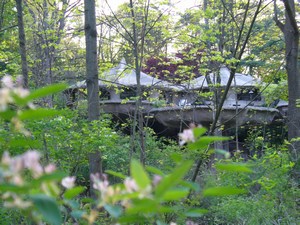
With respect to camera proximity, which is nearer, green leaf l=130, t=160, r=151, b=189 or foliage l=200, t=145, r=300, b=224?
green leaf l=130, t=160, r=151, b=189

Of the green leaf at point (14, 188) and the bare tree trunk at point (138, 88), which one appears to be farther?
the bare tree trunk at point (138, 88)

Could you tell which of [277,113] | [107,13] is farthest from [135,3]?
[277,113]

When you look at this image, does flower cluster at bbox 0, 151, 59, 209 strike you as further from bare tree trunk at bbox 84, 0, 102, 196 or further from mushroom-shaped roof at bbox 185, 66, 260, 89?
mushroom-shaped roof at bbox 185, 66, 260, 89

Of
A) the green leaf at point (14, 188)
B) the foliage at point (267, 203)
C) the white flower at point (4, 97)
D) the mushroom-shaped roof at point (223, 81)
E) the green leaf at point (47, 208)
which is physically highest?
the mushroom-shaped roof at point (223, 81)

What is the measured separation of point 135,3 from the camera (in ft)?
19.2

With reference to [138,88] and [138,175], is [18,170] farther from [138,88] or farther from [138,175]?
[138,88]

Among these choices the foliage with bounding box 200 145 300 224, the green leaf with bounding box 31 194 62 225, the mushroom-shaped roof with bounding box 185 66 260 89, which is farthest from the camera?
the mushroom-shaped roof with bounding box 185 66 260 89

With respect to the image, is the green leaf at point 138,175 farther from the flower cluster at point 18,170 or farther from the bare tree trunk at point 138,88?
the bare tree trunk at point 138,88

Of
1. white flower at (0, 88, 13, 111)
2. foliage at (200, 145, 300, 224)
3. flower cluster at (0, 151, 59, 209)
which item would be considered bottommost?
foliage at (200, 145, 300, 224)

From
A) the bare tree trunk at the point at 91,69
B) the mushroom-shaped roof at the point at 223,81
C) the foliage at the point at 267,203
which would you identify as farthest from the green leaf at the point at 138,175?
the mushroom-shaped roof at the point at 223,81

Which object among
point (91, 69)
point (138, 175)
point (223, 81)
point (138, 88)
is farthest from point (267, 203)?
point (223, 81)

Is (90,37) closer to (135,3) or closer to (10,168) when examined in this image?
(135,3)

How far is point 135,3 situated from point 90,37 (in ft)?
5.04

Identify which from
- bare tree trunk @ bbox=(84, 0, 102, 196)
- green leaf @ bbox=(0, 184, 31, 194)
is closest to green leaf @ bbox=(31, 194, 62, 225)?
green leaf @ bbox=(0, 184, 31, 194)
